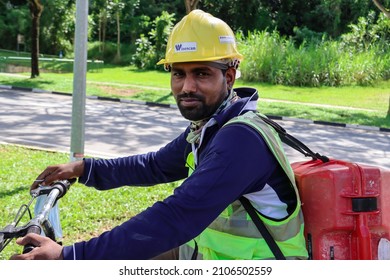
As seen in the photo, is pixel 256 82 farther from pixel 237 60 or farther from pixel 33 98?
pixel 237 60

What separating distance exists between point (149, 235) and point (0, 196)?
4.17 m

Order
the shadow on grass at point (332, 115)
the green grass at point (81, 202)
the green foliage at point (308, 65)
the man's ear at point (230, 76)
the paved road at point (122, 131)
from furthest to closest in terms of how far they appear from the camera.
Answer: the green foliage at point (308, 65)
the shadow on grass at point (332, 115)
the paved road at point (122, 131)
the green grass at point (81, 202)
the man's ear at point (230, 76)

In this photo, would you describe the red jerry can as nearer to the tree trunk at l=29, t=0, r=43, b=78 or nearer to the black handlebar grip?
the black handlebar grip

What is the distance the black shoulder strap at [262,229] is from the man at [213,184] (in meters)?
0.01

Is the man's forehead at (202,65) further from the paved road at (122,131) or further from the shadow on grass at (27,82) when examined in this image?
the shadow on grass at (27,82)

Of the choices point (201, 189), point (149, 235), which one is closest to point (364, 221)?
point (201, 189)

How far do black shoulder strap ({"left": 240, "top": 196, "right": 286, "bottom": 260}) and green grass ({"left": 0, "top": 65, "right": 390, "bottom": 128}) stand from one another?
12.8 meters

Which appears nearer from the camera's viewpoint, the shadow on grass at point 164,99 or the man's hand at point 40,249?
the man's hand at point 40,249

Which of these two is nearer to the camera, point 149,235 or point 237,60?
point 149,235

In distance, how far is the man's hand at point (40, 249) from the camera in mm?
1626

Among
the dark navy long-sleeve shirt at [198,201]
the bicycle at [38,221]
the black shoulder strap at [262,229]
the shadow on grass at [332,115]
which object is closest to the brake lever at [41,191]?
the bicycle at [38,221]

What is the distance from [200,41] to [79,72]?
4023 mm

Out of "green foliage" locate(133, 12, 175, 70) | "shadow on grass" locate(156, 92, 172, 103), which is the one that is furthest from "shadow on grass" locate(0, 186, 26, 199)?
"green foliage" locate(133, 12, 175, 70)
